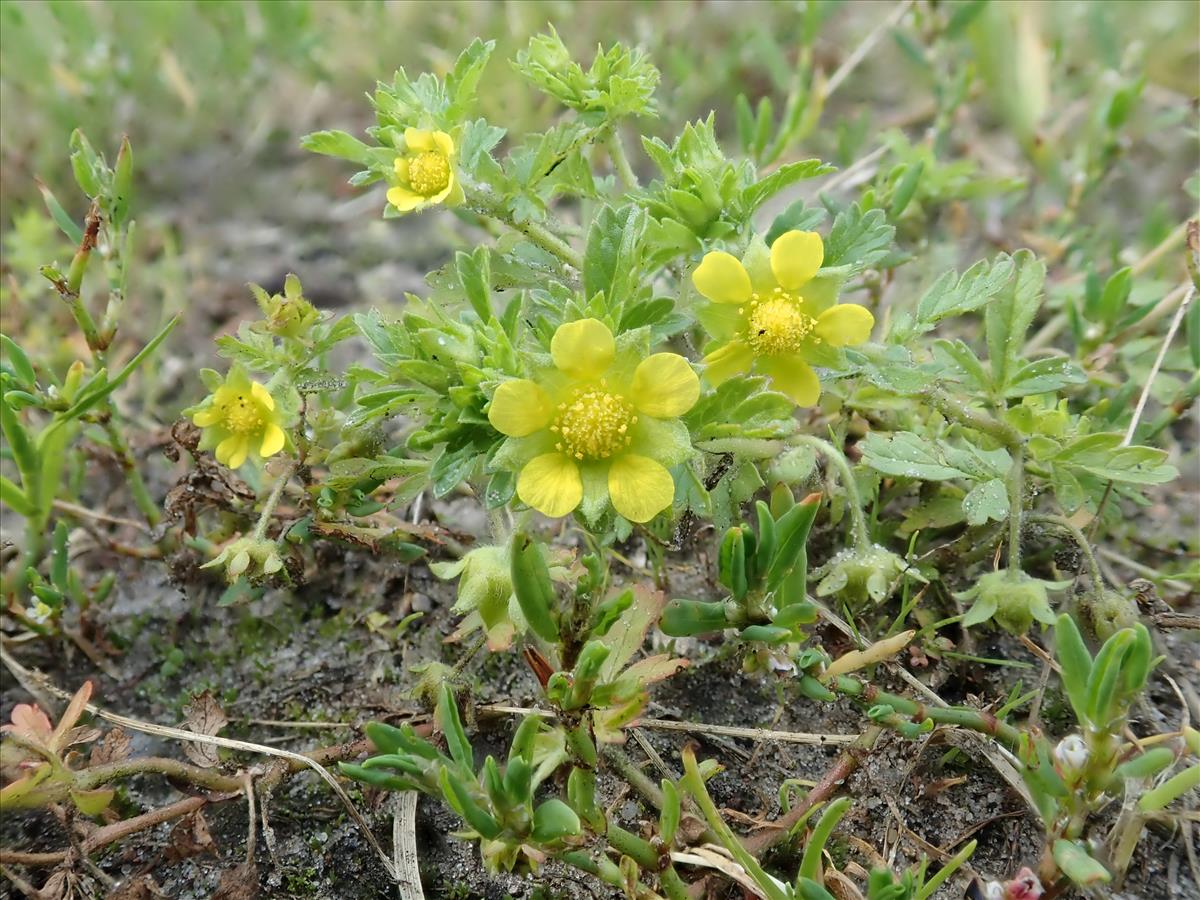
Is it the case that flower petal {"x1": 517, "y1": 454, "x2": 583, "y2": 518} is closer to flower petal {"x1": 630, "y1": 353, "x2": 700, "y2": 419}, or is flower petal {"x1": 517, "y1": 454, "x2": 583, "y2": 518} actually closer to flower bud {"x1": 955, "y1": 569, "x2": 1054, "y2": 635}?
flower petal {"x1": 630, "y1": 353, "x2": 700, "y2": 419}

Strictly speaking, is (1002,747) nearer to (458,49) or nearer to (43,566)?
(43,566)

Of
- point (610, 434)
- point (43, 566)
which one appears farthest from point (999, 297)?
point (43, 566)

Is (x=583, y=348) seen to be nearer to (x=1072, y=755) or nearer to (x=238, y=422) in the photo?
(x=238, y=422)

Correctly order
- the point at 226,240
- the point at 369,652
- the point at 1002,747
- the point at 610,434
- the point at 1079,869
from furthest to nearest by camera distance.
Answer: the point at 226,240
the point at 369,652
the point at 1002,747
the point at 610,434
the point at 1079,869

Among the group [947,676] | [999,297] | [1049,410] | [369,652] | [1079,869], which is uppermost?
[999,297]

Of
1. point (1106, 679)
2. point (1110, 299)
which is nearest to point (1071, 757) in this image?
point (1106, 679)

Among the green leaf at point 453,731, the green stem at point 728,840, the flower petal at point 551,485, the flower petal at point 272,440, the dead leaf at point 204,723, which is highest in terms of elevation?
the flower petal at point 551,485

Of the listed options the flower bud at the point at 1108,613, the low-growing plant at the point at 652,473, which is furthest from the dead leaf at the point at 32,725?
the flower bud at the point at 1108,613

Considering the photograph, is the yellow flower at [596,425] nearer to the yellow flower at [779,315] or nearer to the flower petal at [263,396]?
the yellow flower at [779,315]
